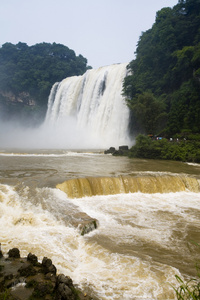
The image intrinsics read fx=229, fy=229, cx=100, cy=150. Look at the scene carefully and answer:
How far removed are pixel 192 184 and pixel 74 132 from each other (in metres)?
24.8

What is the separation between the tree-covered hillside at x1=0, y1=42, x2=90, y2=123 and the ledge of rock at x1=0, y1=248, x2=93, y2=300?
50.4 metres

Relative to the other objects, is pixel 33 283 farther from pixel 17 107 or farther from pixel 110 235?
pixel 17 107

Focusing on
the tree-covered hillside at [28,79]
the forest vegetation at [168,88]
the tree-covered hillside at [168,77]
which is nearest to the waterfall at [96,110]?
the forest vegetation at [168,88]

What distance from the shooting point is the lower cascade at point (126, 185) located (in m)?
8.71

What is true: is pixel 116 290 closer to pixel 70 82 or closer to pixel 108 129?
pixel 108 129

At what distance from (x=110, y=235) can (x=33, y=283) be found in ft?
8.68

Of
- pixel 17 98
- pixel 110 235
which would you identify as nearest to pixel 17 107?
pixel 17 98

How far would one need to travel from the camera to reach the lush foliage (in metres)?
16.8

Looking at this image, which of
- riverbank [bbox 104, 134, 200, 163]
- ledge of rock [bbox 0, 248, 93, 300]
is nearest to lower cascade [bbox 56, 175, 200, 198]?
ledge of rock [bbox 0, 248, 93, 300]

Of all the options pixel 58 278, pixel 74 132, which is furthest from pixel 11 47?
pixel 58 278

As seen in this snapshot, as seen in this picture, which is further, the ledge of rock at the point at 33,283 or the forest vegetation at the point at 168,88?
the forest vegetation at the point at 168,88

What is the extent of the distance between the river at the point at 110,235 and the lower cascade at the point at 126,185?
240mm

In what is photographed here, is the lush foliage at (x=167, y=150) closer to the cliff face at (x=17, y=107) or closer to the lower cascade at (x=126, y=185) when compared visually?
the lower cascade at (x=126, y=185)

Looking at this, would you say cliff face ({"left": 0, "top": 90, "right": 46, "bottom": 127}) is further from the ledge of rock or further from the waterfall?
the ledge of rock
